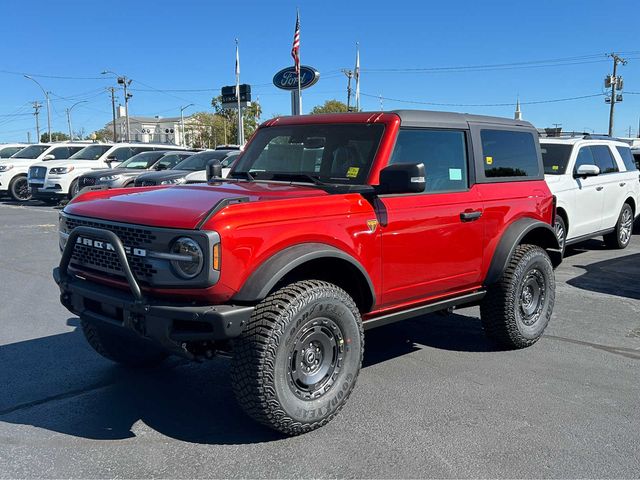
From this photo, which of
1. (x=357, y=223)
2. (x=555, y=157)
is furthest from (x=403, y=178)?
(x=555, y=157)

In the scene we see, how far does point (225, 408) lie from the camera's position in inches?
158

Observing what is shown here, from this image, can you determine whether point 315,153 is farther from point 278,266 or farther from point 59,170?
point 59,170

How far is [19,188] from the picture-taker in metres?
19.7

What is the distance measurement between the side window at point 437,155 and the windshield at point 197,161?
10.4 meters

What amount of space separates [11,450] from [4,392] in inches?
37.3

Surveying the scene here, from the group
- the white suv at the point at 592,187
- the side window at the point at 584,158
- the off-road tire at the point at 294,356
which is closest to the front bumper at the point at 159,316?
the off-road tire at the point at 294,356

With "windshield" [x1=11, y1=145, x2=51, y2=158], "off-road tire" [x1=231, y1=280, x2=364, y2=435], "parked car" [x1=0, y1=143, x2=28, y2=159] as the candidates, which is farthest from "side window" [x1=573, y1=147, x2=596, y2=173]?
"parked car" [x1=0, y1=143, x2=28, y2=159]

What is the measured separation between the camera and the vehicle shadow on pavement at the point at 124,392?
3680 mm

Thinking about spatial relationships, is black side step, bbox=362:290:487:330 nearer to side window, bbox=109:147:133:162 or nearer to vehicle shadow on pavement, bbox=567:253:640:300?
vehicle shadow on pavement, bbox=567:253:640:300

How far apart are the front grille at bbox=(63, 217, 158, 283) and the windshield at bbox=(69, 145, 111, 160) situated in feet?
51.7

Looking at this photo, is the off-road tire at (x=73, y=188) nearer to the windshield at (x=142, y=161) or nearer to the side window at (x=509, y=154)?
A: the windshield at (x=142, y=161)

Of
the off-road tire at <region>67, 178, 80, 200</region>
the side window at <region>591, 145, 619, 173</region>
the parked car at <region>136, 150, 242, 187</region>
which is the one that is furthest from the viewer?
the off-road tire at <region>67, 178, 80, 200</region>

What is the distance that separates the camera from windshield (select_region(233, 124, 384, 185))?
14.3 feet

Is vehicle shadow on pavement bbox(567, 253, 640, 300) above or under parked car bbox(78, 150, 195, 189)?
under
